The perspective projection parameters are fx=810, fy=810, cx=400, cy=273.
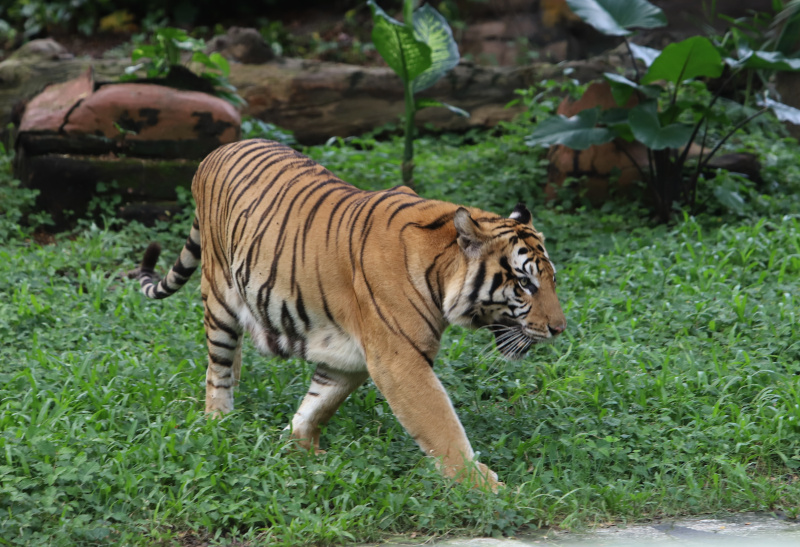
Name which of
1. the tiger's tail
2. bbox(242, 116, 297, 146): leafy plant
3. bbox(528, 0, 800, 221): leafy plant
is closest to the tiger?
the tiger's tail

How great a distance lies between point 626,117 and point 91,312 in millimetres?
4172

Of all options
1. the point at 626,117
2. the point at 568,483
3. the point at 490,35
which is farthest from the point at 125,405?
the point at 490,35

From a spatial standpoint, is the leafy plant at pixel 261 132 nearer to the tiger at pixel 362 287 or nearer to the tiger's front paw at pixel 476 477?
the tiger at pixel 362 287

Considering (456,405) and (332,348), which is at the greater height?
(332,348)

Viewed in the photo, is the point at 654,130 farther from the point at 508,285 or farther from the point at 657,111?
the point at 508,285

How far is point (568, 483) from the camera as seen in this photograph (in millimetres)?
3197

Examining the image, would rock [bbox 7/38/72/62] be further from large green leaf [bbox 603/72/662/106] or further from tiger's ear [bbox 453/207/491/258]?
tiger's ear [bbox 453/207/491/258]

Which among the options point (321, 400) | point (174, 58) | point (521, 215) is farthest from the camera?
point (174, 58)

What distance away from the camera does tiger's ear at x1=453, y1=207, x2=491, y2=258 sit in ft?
10.3

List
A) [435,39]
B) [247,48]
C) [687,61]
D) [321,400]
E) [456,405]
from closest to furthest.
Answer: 1. [321,400]
2. [456,405]
3. [687,61]
4. [435,39]
5. [247,48]

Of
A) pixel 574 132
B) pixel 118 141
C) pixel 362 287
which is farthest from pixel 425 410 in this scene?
pixel 118 141

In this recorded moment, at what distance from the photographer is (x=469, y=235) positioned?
3184 mm

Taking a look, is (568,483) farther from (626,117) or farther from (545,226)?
(626,117)

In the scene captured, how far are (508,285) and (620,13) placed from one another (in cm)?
407
